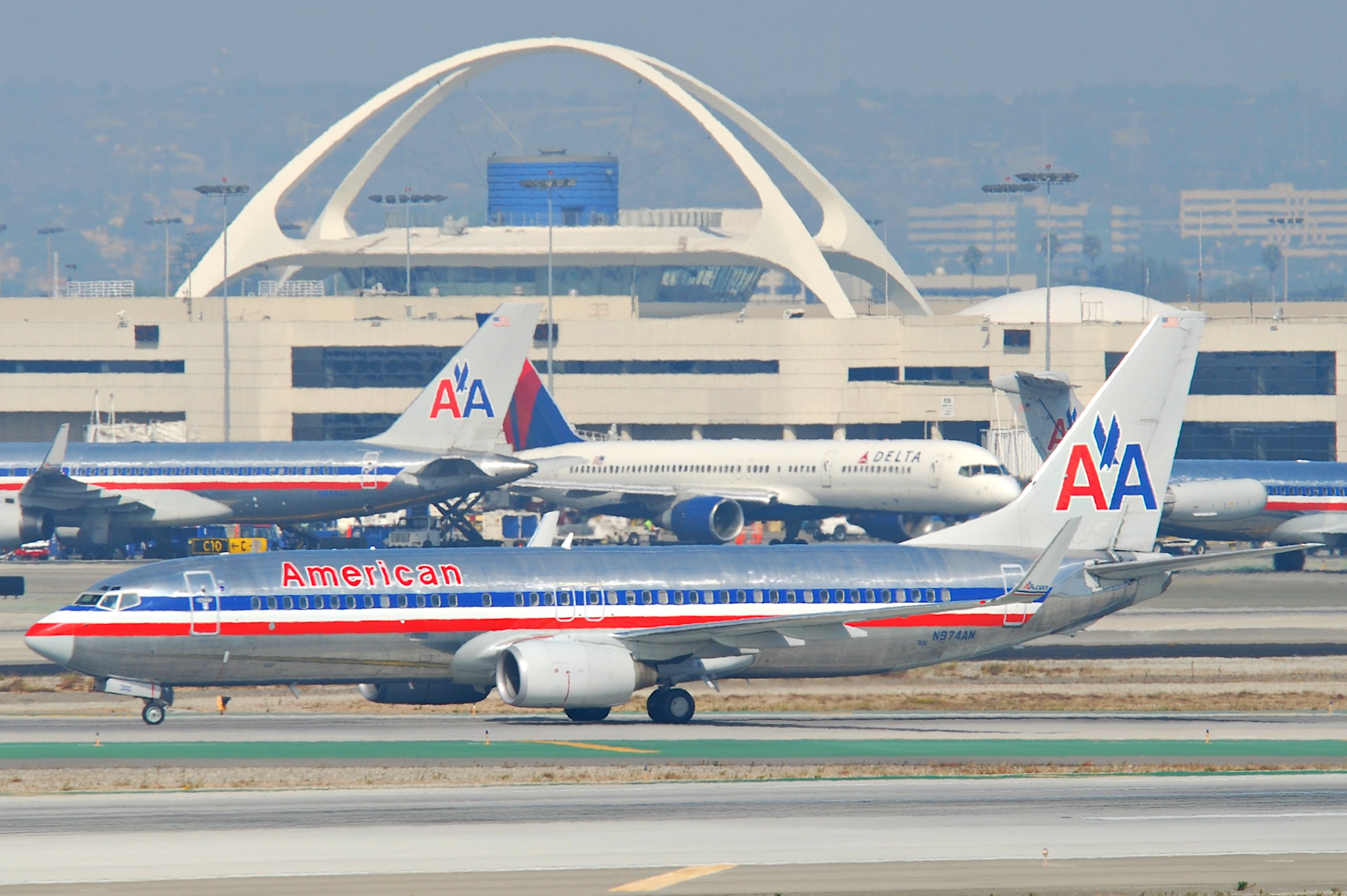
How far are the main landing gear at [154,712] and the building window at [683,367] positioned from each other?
97.1 metres

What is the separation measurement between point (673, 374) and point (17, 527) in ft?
202

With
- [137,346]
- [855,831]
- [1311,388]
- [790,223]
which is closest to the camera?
[855,831]

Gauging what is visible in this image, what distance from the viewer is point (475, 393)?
89.4 metres

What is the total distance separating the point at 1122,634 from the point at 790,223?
11467cm

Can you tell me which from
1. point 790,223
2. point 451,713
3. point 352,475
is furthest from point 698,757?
point 790,223

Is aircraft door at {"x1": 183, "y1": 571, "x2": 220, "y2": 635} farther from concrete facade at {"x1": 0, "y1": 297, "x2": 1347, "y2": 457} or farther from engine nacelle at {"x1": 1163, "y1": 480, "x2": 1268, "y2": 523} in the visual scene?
concrete facade at {"x1": 0, "y1": 297, "x2": 1347, "y2": 457}

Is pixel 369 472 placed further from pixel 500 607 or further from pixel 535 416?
pixel 500 607

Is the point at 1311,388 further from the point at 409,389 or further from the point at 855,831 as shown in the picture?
the point at 855,831

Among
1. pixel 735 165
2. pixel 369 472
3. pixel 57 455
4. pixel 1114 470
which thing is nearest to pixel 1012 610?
pixel 1114 470

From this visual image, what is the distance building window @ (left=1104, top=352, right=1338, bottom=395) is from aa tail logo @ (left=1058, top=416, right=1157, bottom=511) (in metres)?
89.0

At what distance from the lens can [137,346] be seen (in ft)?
Answer: 456

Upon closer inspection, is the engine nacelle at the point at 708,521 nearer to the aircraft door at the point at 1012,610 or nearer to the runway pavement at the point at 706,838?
the aircraft door at the point at 1012,610

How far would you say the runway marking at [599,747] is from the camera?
117ft

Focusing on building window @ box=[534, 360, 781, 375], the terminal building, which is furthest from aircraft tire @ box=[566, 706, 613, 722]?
building window @ box=[534, 360, 781, 375]
